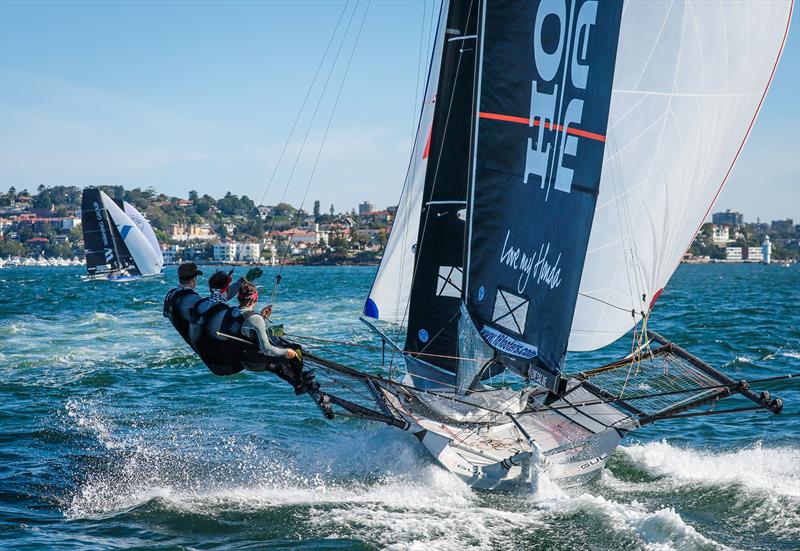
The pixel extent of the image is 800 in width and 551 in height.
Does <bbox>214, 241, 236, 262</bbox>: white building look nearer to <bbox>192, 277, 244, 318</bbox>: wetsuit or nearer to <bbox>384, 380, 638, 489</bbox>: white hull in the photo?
<bbox>384, 380, 638, 489</bbox>: white hull

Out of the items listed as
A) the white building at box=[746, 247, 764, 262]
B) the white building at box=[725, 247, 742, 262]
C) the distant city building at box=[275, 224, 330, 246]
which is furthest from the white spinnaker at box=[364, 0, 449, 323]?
the white building at box=[746, 247, 764, 262]

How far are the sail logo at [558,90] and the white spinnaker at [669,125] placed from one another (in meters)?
1.07

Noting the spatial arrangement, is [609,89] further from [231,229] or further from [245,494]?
[231,229]

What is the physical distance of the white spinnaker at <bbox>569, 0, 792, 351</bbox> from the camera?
24.7 feet

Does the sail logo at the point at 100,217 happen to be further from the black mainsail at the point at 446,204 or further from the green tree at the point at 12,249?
the green tree at the point at 12,249

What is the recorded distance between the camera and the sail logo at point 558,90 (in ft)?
22.4

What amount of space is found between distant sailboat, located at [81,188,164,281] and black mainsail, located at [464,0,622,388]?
127 feet

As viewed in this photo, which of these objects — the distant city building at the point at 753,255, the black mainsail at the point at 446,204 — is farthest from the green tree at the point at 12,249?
the black mainsail at the point at 446,204

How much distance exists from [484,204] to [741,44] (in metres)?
2.54

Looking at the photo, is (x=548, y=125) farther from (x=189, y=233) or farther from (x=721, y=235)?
(x=721, y=235)

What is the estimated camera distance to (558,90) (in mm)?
6949

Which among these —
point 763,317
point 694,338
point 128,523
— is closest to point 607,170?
point 128,523

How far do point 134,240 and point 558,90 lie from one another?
1587 inches

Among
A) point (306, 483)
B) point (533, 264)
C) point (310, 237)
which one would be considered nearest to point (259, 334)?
point (306, 483)
